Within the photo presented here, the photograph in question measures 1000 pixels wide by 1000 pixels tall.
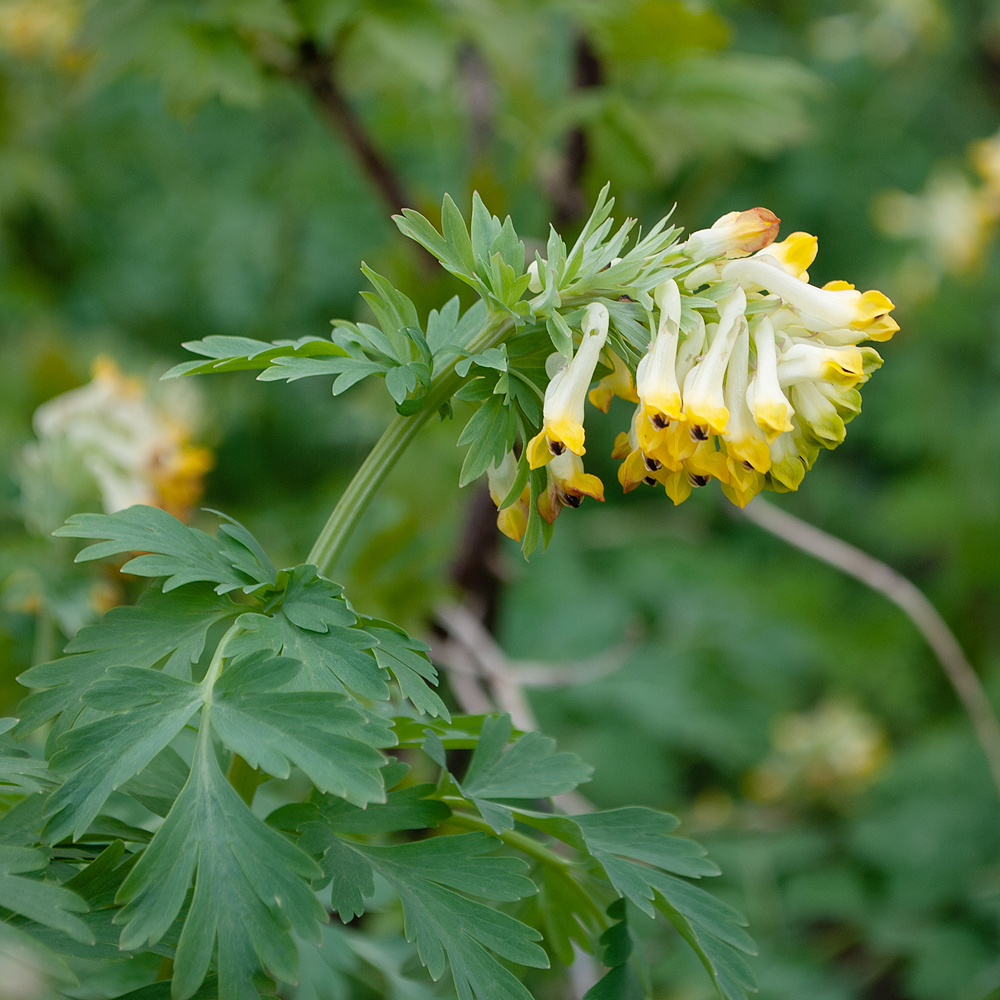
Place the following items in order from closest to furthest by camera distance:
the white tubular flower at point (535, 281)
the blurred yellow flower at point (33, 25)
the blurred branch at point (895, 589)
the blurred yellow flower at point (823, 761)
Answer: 1. the white tubular flower at point (535, 281)
2. the blurred branch at point (895, 589)
3. the blurred yellow flower at point (823, 761)
4. the blurred yellow flower at point (33, 25)

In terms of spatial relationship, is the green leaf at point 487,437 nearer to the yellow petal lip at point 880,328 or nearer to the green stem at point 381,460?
the green stem at point 381,460

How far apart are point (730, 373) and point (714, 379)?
30 millimetres

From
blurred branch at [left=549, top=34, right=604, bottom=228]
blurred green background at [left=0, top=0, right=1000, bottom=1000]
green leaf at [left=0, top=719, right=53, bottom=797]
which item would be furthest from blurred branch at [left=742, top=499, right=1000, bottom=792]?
green leaf at [left=0, top=719, right=53, bottom=797]

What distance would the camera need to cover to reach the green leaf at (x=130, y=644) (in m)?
0.46

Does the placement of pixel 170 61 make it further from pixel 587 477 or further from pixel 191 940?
pixel 191 940

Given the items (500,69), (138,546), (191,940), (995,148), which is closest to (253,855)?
(191,940)

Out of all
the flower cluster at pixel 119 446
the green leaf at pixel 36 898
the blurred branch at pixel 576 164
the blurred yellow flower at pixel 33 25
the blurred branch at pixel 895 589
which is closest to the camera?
the green leaf at pixel 36 898

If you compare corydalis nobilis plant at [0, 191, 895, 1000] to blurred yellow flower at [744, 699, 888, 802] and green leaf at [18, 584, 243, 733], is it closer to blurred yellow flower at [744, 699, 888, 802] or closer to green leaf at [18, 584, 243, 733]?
green leaf at [18, 584, 243, 733]

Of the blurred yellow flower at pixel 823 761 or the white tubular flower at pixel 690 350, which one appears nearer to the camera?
the white tubular flower at pixel 690 350

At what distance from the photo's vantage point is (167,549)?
0.48 meters

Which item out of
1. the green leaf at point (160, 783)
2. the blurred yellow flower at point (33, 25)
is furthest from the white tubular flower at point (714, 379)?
the blurred yellow flower at point (33, 25)

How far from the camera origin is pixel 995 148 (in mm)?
1627

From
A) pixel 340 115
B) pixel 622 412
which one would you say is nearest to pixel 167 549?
pixel 340 115

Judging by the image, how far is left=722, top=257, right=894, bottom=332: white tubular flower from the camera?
1.59 feet
